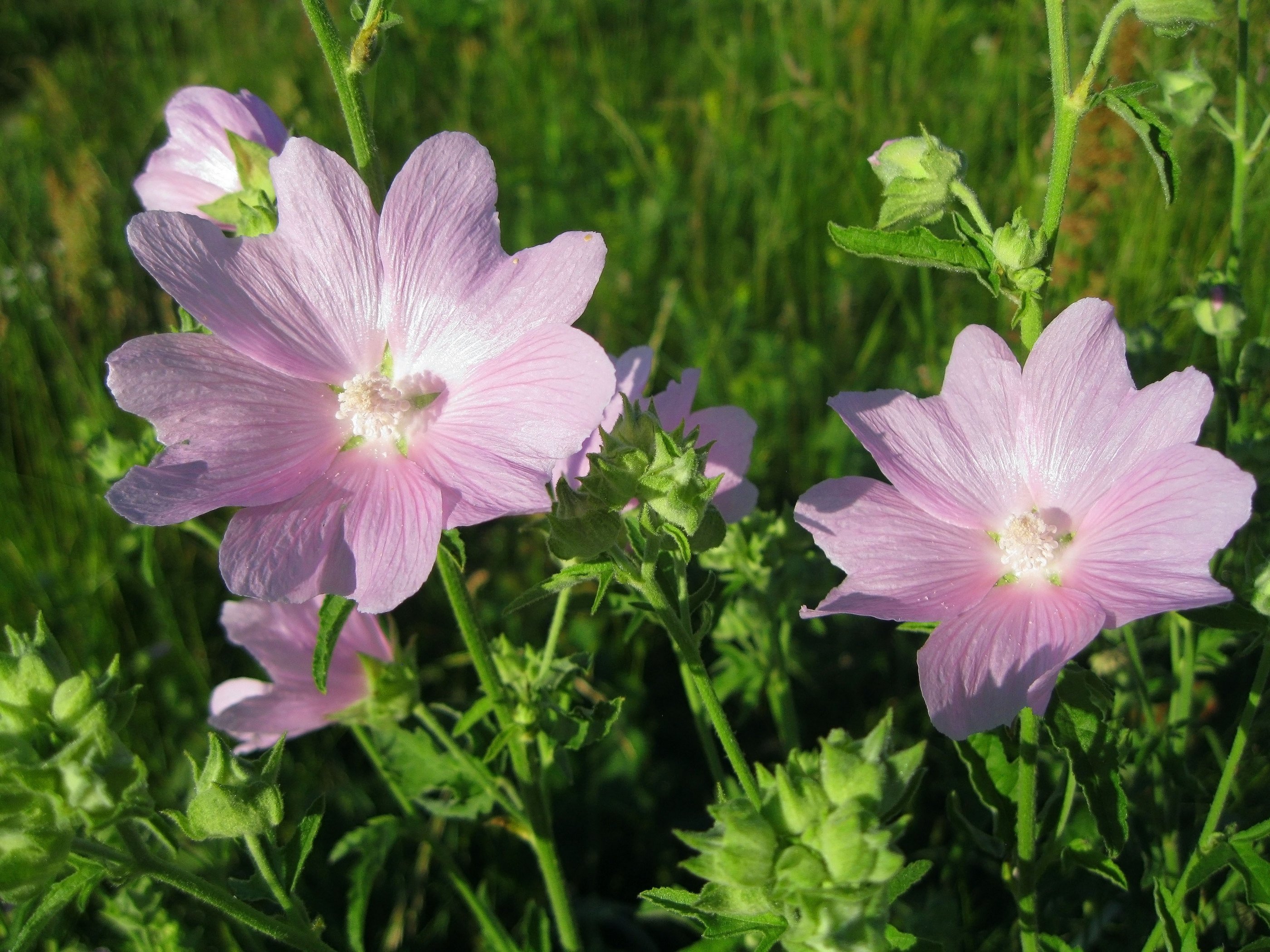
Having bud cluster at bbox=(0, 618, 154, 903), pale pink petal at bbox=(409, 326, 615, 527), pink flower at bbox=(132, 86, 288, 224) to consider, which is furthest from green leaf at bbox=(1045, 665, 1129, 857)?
pink flower at bbox=(132, 86, 288, 224)

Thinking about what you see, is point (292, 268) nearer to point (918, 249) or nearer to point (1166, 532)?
point (918, 249)

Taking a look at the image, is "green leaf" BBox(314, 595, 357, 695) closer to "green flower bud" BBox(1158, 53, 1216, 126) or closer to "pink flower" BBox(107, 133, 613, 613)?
"pink flower" BBox(107, 133, 613, 613)

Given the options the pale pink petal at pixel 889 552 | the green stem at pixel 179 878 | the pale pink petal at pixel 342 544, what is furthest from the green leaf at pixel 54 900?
the pale pink petal at pixel 889 552

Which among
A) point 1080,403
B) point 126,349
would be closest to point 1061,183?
point 1080,403

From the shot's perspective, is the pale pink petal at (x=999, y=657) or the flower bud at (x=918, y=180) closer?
the pale pink petal at (x=999, y=657)

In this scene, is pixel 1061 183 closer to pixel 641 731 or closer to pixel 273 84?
pixel 641 731

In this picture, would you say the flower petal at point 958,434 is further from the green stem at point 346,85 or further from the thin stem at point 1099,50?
the green stem at point 346,85
